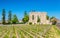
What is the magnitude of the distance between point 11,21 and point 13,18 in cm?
359

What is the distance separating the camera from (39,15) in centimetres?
10581

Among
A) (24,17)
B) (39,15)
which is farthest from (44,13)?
(24,17)

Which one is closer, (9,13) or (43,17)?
(43,17)

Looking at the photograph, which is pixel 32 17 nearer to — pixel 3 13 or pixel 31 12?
pixel 31 12

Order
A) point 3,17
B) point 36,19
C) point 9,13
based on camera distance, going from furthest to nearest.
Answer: point 9,13 < point 3,17 < point 36,19

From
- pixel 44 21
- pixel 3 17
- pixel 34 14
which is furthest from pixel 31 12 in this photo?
pixel 3 17

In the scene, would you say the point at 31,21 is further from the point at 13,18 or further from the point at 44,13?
the point at 13,18

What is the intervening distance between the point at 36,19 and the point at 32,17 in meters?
3.27

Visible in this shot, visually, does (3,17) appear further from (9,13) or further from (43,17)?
(43,17)

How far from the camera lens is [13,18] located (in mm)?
117500

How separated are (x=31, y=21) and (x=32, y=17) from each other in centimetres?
299

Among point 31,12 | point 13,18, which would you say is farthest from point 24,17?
point 31,12

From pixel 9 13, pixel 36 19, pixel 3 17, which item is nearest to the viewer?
pixel 36 19

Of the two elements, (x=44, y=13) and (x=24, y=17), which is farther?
(x=24, y=17)
